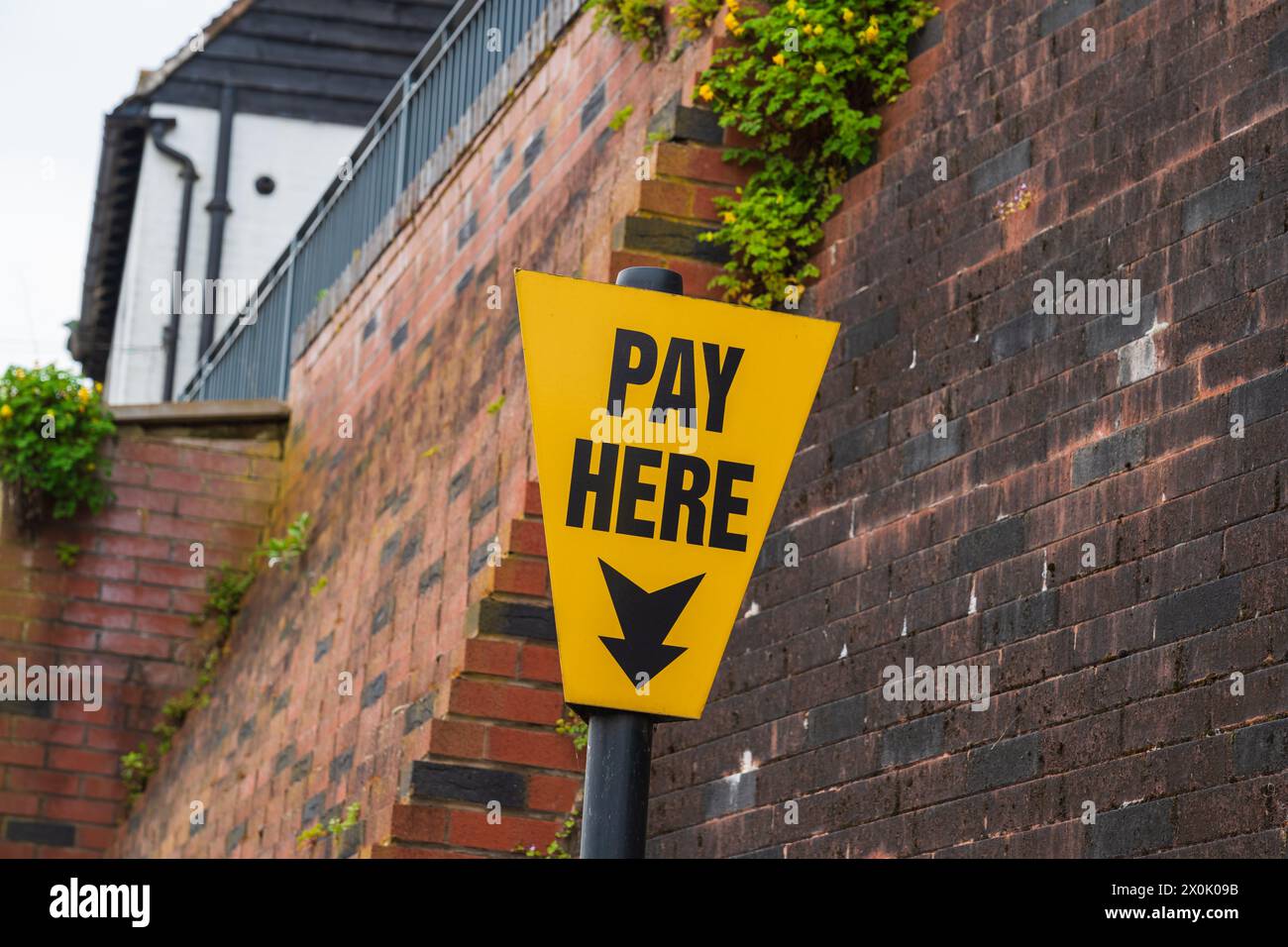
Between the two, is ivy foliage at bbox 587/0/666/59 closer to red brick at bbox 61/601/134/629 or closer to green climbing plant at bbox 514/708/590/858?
green climbing plant at bbox 514/708/590/858

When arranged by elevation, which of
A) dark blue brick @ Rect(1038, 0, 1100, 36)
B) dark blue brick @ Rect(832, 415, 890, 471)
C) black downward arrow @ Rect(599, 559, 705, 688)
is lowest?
black downward arrow @ Rect(599, 559, 705, 688)

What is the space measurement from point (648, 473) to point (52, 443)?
1118 cm

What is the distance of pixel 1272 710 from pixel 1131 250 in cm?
168

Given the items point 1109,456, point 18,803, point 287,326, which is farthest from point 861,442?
point 287,326

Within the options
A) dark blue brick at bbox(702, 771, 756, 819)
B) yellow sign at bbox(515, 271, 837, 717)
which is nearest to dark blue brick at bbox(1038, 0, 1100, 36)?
dark blue brick at bbox(702, 771, 756, 819)

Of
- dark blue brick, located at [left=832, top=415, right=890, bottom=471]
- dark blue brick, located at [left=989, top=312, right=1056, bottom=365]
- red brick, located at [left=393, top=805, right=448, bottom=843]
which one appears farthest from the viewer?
red brick, located at [left=393, top=805, right=448, bottom=843]

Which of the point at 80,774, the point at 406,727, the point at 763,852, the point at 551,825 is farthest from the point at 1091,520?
the point at 80,774

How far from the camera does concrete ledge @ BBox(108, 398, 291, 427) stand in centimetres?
1523

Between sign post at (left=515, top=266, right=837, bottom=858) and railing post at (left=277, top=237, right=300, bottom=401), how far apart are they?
39.0 ft

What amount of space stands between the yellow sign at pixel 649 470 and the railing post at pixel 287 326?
1188 centimetres

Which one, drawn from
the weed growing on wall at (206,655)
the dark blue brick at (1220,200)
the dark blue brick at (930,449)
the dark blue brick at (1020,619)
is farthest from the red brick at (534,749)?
the weed growing on wall at (206,655)

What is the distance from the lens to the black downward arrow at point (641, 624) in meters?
4.14
